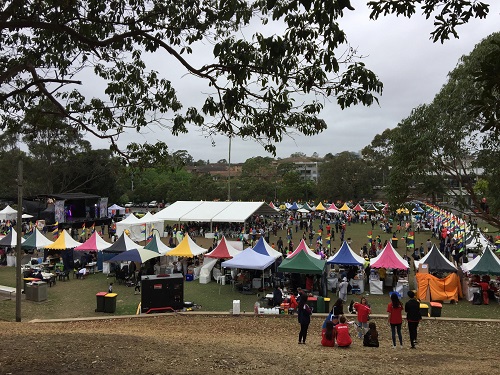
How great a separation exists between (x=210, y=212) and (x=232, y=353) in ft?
78.2

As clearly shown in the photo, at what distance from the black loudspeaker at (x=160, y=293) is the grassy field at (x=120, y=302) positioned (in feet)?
3.59

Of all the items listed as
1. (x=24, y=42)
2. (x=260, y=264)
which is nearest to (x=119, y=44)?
(x=24, y=42)

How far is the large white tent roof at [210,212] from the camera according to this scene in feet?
101

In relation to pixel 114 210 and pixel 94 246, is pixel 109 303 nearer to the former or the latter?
pixel 94 246

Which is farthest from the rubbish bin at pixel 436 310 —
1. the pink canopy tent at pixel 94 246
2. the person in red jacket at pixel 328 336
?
the pink canopy tent at pixel 94 246

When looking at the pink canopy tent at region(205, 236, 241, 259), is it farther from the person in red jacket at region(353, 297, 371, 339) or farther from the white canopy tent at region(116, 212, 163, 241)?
the white canopy tent at region(116, 212, 163, 241)

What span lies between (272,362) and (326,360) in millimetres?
1103

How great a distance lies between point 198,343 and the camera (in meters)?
9.54

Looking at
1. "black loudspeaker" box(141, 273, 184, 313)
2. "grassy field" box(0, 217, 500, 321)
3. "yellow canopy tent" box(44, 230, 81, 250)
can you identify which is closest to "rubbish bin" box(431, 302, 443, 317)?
"grassy field" box(0, 217, 500, 321)

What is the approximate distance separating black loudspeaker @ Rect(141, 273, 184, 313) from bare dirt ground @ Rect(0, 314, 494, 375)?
1.68 meters

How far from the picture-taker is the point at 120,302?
1662 centimetres

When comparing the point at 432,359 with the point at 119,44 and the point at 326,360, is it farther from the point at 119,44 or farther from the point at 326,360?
the point at 119,44

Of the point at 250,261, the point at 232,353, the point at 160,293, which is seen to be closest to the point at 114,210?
the point at 250,261

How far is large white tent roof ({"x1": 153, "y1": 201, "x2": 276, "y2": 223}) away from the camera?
101 ft
